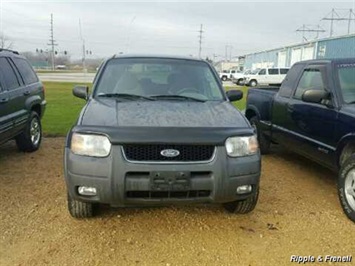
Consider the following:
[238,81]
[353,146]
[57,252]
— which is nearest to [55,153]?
[57,252]

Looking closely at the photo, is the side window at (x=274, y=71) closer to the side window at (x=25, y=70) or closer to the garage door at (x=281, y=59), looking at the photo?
the garage door at (x=281, y=59)

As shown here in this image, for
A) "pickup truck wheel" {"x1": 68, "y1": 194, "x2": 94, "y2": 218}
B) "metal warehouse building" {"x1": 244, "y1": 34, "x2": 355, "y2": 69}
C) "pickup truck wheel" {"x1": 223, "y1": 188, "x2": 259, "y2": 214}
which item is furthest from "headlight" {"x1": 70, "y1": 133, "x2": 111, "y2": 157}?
"metal warehouse building" {"x1": 244, "y1": 34, "x2": 355, "y2": 69}

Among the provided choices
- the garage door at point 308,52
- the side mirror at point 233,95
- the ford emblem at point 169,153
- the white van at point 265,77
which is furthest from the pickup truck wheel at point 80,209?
the garage door at point 308,52

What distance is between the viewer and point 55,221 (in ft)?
13.1

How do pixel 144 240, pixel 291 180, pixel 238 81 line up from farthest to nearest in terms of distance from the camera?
pixel 238 81, pixel 291 180, pixel 144 240

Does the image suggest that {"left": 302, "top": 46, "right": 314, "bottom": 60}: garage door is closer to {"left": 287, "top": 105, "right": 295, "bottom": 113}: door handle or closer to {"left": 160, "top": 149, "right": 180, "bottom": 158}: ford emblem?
{"left": 287, "top": 105, "right": 295, "bottom": 113}: door handle

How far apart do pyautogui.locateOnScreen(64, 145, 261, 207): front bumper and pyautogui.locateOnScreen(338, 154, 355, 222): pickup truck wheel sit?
54.8 inches

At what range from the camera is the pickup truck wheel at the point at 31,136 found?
6.80 m

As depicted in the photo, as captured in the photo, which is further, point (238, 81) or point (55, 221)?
point (238, 81)

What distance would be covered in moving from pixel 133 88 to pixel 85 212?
154 cm

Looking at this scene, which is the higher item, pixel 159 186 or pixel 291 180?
pixel 159 186

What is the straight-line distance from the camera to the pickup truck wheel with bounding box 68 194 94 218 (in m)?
3.86

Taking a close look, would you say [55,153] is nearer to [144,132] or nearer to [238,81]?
[144,132]

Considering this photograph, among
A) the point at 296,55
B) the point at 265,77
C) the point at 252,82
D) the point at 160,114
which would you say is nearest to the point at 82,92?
the point at 160,114
